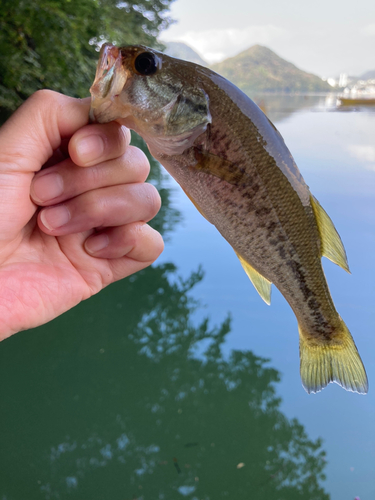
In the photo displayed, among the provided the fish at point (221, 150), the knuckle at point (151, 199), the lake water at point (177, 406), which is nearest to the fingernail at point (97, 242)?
the knuckle at point (151, 199)

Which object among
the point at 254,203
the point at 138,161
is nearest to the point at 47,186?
the point at 138,161

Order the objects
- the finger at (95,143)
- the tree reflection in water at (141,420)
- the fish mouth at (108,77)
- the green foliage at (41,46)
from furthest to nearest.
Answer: the green foliage at (41,46) → the tree reflection in water at (141,420) → the finger at (95,143) → the fish mouth at (108,77)

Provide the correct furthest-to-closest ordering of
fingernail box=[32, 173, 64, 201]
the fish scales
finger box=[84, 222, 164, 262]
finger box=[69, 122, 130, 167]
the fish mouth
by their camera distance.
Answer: finger box=[84, 222, 164, 262] → fingernail box=[32, 173, 64, 201] → finger box=[69, 122, 130, 167] → the fish scales → the fish mouth

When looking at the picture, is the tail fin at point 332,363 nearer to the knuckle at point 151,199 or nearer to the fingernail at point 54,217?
the knuckle at point 151,199

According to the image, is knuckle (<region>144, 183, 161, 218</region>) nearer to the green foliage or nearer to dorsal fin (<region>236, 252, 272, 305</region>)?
dorsal fin (<region>236, 252, 272, 305</region>)

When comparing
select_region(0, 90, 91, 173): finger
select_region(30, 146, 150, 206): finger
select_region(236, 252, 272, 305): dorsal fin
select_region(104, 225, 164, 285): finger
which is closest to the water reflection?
select_region(104, 225, 164, 285): finger

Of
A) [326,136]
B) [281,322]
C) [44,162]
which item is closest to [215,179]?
[44,162]
